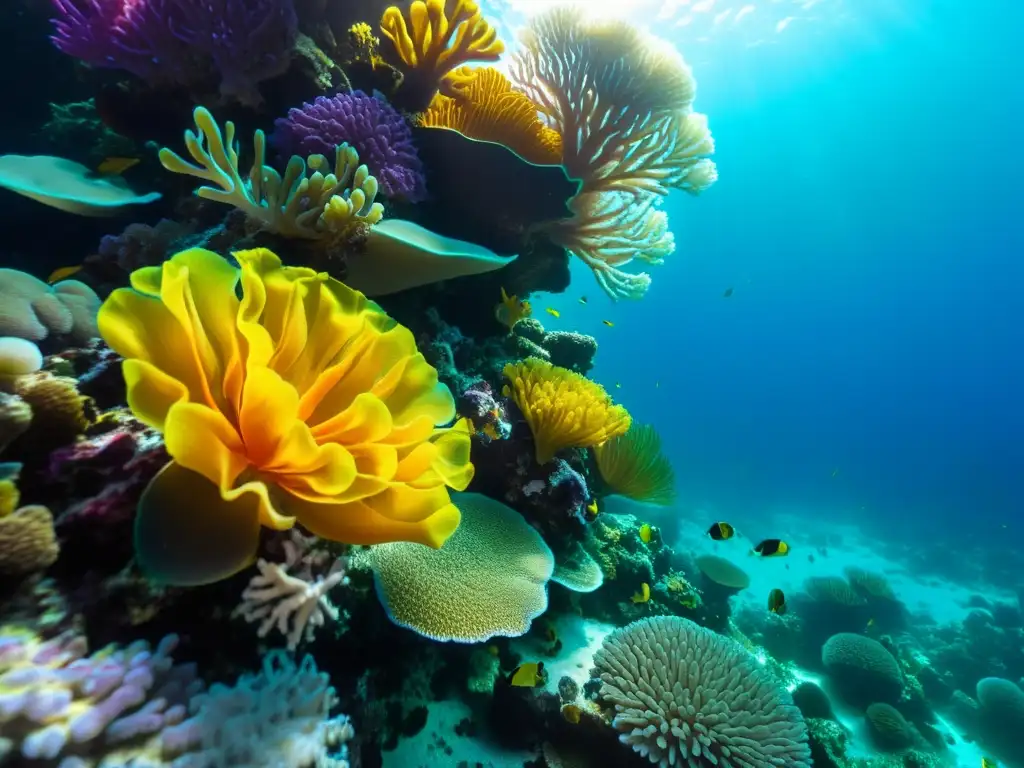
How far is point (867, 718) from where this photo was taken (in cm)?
780

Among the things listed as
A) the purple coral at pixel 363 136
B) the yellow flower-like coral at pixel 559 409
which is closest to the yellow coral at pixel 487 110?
the purple coral at pixel 363 136

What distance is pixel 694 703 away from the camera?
3373 mm

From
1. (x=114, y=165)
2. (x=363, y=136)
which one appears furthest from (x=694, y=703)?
(x=114, y=165)

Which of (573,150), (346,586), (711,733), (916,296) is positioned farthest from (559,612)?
(916,296)

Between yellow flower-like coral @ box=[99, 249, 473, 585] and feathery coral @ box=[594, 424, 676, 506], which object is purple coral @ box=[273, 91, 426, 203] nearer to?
yellow flower-like coral @ box=[99, 249, 473, 585]

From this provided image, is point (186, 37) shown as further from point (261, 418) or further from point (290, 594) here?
point (290, 594)

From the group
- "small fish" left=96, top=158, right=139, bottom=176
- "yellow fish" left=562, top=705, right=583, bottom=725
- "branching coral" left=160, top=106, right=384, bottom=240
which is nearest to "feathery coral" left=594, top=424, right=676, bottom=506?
"yellow fish" left=562, top=705, right=583, bottom=725

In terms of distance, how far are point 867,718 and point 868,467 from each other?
70.5 metres

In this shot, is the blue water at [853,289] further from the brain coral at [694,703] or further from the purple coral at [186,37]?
the brain coral at [694,703]

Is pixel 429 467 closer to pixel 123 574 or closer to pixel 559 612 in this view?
pixel 123 574

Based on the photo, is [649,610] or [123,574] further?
[649,610]

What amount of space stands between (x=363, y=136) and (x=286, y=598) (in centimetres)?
304

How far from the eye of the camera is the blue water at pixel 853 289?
34781mm

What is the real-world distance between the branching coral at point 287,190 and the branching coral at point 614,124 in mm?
2701
